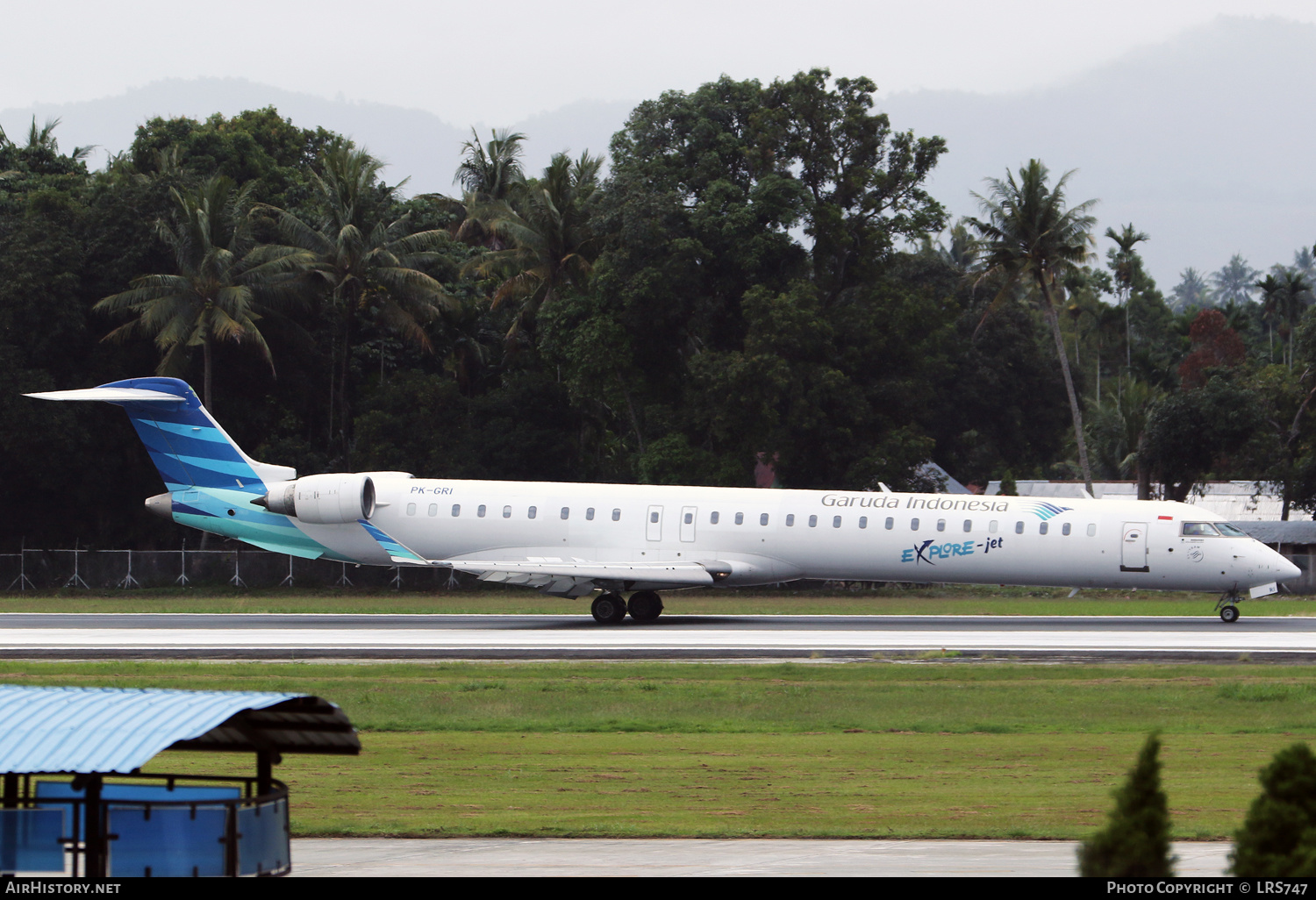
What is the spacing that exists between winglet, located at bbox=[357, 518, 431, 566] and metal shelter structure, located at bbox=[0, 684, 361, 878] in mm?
27116

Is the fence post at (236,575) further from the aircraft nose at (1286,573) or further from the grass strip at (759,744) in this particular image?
the aircraft nose at (1286,573)

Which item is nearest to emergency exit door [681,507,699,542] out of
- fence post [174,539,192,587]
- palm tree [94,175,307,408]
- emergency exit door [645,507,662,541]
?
emergency exit door [645,507,662,541]

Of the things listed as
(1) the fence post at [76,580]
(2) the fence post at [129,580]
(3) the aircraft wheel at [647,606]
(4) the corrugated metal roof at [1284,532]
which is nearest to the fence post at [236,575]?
(2) the fence post at [129,580]

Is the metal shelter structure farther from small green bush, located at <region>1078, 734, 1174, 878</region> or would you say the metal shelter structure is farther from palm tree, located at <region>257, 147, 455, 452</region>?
palm tree, located at <region>257, 147, 455, 452</region>

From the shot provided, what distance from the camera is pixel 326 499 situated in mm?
36031

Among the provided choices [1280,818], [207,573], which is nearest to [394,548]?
[207,573]

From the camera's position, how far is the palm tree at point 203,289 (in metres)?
53.8

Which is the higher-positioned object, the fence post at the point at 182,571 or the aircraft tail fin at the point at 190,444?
the aircraft tail fin at the point at 190,444

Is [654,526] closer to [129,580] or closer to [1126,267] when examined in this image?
[129,580]

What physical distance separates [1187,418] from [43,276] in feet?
144

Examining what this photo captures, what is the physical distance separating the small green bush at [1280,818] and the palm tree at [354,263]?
175 ft

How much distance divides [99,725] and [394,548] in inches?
1128

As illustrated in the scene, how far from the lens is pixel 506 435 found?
56.9 m

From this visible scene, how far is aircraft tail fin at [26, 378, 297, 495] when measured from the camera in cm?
3766
